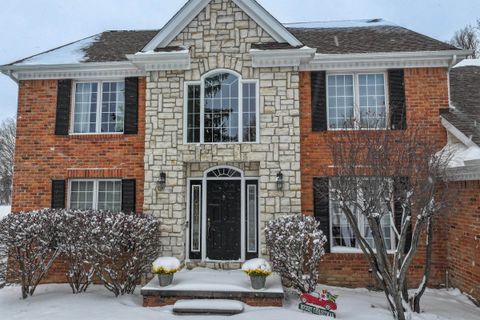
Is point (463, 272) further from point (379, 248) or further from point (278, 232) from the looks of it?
point (278, 232)

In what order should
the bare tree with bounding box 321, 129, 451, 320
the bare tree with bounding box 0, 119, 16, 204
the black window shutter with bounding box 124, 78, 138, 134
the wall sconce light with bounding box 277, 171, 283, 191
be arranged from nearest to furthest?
1. the bare tree with bounding box 321, 129, 451, 320
2. the wall sconce light with bounding box 277, 171, 283, 191
3. the black window shutter with bounding box 124, 78, 138, 134
4. the bare tree with bounding box 0, 119, 16, 204

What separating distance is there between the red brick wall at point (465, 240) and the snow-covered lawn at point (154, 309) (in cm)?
39

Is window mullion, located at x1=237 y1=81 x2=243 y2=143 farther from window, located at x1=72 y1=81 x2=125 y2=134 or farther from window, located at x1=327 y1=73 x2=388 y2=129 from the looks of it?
window, located at x1=72 y1=81 x2=125 y2=134

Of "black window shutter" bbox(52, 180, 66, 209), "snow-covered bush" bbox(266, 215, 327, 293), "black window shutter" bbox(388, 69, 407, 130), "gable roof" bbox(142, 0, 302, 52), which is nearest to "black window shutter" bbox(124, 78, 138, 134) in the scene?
"gable roof" bbox(142, 0, 302, 52)

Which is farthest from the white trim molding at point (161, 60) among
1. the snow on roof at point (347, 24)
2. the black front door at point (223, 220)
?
the snow on roof at point (347, 24)

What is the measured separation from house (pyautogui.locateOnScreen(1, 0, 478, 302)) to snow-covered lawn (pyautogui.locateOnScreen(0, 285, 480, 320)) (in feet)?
3.51

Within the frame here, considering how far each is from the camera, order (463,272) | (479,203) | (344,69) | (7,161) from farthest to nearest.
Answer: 1. (7,161)
2. (344,69)
3. (463,272)
4. (479,203)

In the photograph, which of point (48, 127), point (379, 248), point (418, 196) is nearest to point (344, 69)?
point (418, 196)

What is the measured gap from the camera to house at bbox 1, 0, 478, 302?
8.73 metres

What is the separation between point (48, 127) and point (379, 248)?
28.1 feet

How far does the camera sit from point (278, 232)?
7.55 meters

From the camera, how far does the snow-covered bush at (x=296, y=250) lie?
24.0ft

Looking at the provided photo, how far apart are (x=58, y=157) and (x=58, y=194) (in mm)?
972

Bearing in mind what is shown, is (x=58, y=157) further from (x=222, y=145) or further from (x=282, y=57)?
(x=282, y=57)
